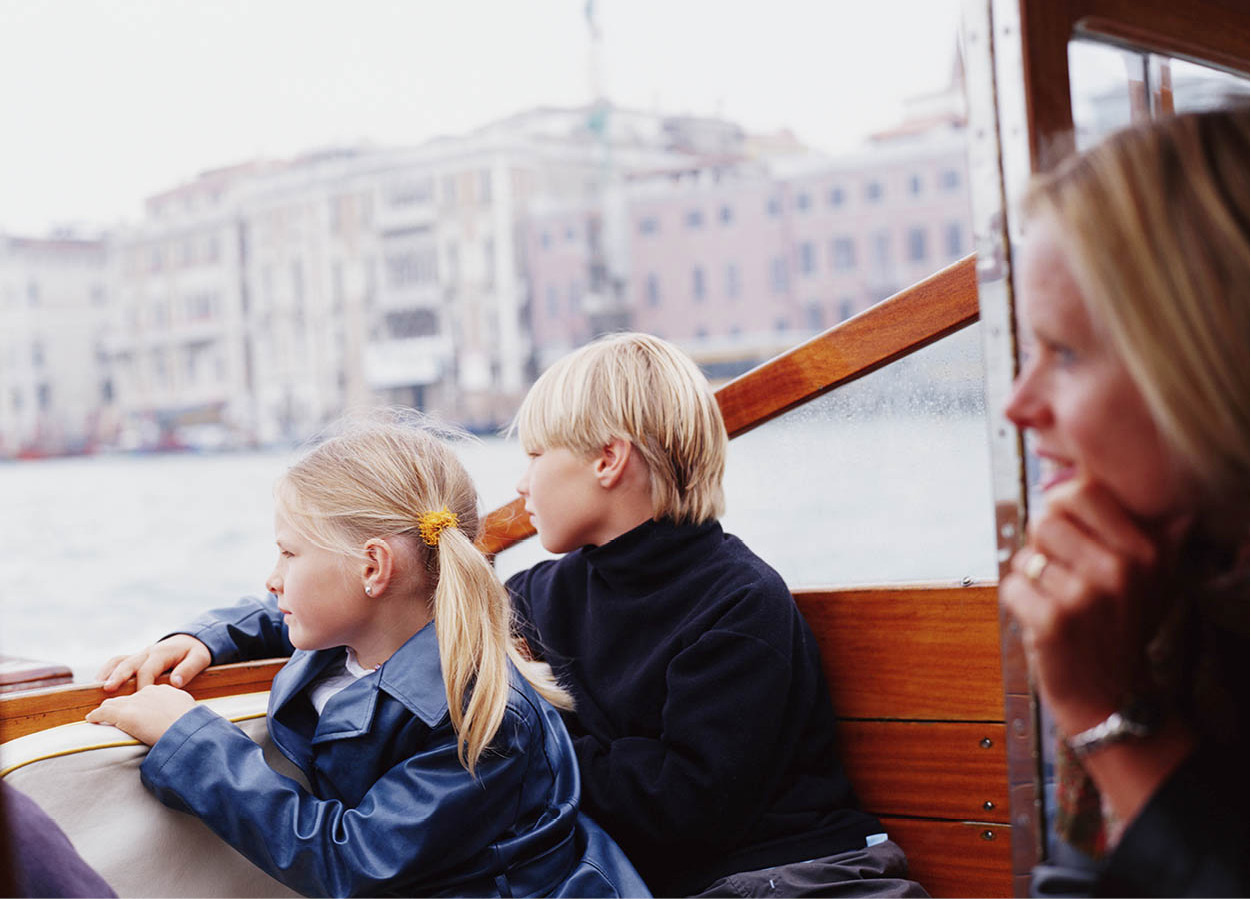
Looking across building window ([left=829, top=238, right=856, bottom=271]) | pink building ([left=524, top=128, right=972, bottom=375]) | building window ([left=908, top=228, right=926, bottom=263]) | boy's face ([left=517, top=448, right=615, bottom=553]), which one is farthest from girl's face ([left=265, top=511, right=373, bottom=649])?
building window ([left=908, top=228, right=926, bottom=263])

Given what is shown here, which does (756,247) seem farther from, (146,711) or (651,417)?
(146,711)

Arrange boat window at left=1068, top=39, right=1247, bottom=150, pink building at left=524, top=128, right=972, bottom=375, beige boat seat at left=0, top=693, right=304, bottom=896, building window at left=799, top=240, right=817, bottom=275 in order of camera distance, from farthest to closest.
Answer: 1. building window at left=799, top=240, right=817, bottom=275
2. pink building at left=524, top=128, right=972, bottom=375
3. beige boat seat at left=0, top=693, right=304, bottom=896
4. boat window at left=1068, top=39, right=1247, bottom=150

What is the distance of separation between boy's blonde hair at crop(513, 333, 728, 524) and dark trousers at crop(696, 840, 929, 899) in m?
0.40

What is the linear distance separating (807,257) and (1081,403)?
26393mm

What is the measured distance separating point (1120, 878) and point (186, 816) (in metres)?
0.84

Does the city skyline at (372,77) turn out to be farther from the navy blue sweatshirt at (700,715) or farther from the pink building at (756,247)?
the navy blue sweatshirt at (700,715)

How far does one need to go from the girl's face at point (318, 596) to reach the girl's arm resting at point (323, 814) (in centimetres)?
14

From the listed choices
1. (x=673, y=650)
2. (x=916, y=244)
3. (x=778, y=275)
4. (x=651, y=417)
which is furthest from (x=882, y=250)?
(x=673, y=650)

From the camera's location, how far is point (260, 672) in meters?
1.40

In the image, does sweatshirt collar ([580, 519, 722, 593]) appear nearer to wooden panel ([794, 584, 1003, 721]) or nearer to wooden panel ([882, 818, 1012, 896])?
wooden panel ([794, 584, 1003, 721])

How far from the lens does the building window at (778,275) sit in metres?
26.5

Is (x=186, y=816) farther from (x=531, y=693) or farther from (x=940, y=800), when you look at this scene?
(x=940, y=800)

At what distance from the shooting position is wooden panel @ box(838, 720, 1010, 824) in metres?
1.38

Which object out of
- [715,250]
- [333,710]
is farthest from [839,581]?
[715,250]
